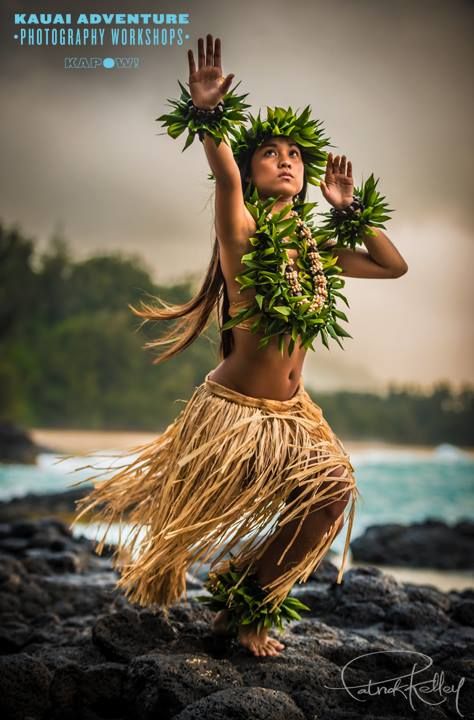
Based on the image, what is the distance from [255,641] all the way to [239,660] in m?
0.07

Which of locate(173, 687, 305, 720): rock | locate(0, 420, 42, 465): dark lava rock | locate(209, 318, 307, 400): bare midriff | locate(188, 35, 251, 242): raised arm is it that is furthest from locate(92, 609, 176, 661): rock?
locate(0, 420, 42, 465): dark lava rock

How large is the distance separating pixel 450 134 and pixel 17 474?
579cm

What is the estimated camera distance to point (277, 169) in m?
2.23

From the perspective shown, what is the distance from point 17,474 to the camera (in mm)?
9109

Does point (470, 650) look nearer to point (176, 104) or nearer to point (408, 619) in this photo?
point (408, 619)

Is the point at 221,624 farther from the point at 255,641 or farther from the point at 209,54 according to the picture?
the point at 209,54

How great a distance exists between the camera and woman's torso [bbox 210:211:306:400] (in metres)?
2.18

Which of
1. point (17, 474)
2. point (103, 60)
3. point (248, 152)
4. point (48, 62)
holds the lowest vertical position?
point (17, 474)

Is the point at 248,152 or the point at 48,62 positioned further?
the point at 48,62

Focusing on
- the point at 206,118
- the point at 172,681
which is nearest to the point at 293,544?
the point at 172,681

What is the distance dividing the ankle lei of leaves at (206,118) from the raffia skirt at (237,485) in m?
0.66

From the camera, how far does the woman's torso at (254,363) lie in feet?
7.15

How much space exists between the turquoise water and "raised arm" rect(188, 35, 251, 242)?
6.91m

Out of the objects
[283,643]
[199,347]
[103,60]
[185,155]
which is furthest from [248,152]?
[199,347]
